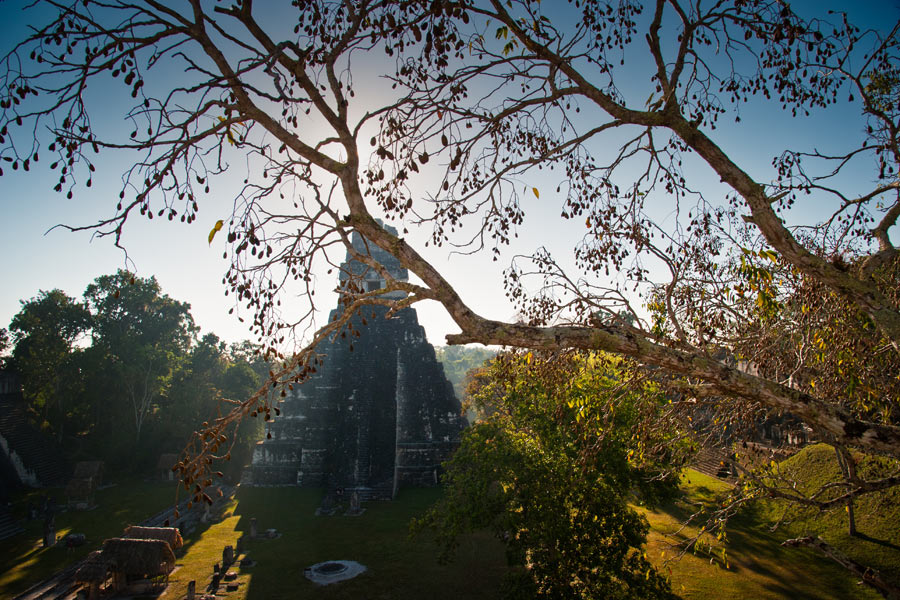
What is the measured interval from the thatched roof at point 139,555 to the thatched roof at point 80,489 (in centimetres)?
905

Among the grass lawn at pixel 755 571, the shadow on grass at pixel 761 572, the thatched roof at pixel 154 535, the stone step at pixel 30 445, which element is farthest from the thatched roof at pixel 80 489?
the shadow on grass at pixel 761 572

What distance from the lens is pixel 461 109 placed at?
14.9 ft

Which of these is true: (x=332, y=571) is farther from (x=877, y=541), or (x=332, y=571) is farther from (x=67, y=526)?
(x=877, y=541)

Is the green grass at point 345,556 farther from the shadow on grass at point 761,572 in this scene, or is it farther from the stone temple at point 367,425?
the shadow on grass at point 761,572

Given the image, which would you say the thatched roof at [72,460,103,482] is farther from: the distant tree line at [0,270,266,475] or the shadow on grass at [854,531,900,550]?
the shadow on grass at [854,531,900,550]

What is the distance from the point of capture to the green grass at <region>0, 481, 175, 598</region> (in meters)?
11.7

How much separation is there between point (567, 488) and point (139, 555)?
34.2 feet

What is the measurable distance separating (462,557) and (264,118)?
11.7 meters

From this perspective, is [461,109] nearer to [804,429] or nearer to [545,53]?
[545,53]

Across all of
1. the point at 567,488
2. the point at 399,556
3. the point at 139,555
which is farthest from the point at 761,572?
the point at 139,555

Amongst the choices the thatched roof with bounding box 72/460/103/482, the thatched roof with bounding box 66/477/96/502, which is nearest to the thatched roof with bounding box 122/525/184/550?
the thatched roof with bounding box 66/477/96/502

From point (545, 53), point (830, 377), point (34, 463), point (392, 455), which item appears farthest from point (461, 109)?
point (34, 463)

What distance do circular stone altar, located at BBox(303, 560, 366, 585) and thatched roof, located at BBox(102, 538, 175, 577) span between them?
3368 mm

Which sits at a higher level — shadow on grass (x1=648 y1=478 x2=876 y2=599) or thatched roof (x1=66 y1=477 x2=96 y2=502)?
shadow on grass (x1=648 y1=478 x2=876 y2=599)
